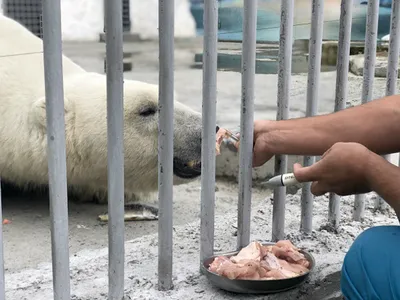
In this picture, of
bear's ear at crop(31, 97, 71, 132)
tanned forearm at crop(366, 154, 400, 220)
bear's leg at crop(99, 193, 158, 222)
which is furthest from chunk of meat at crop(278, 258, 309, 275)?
bear's ear at crop(31, 97, 71, 132)

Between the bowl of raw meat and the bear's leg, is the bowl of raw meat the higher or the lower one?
the higher one

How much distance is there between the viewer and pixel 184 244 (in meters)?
2.38

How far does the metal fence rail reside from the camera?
165 centimetres

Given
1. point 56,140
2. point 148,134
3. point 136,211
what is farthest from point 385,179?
point 136,211

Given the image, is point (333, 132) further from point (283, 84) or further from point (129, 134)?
point (129, 134)

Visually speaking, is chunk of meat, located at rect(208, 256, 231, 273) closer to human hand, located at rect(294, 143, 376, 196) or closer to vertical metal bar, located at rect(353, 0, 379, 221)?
human hand, located at rect(294, 143, 376, 196)

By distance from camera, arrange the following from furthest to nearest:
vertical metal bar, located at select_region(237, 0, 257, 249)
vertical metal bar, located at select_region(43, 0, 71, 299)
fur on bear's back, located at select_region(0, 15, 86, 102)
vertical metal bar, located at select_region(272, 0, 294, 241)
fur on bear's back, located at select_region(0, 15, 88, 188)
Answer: fur on bear's back, located at select_region(0, 15, 88, 188), fur on bear's back, located at select_region(0, 15, 86, 102), vertical metal bar, located at select_region(272, 0, 294, 241), vertical metal bar, located at select_region(237, 0, 257, 249), vertical metal bar, located at select_region(43, 0, 71, 299)

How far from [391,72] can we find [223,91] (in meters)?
2.24

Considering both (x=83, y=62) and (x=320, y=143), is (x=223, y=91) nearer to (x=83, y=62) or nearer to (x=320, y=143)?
(x=83, y=62)

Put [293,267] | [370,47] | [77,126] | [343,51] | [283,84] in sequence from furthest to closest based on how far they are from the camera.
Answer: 1. [77,126]
2. [370,47]
3. [343,51]
4. [283,84]
5. [293,267]

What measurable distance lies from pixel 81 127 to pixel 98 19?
106 centimetres

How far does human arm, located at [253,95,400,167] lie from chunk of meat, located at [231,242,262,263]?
0.30m

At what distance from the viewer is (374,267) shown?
171 centimetres

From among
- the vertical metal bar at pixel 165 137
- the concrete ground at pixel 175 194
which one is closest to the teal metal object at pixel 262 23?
the concrete ground at pixel 175 194
